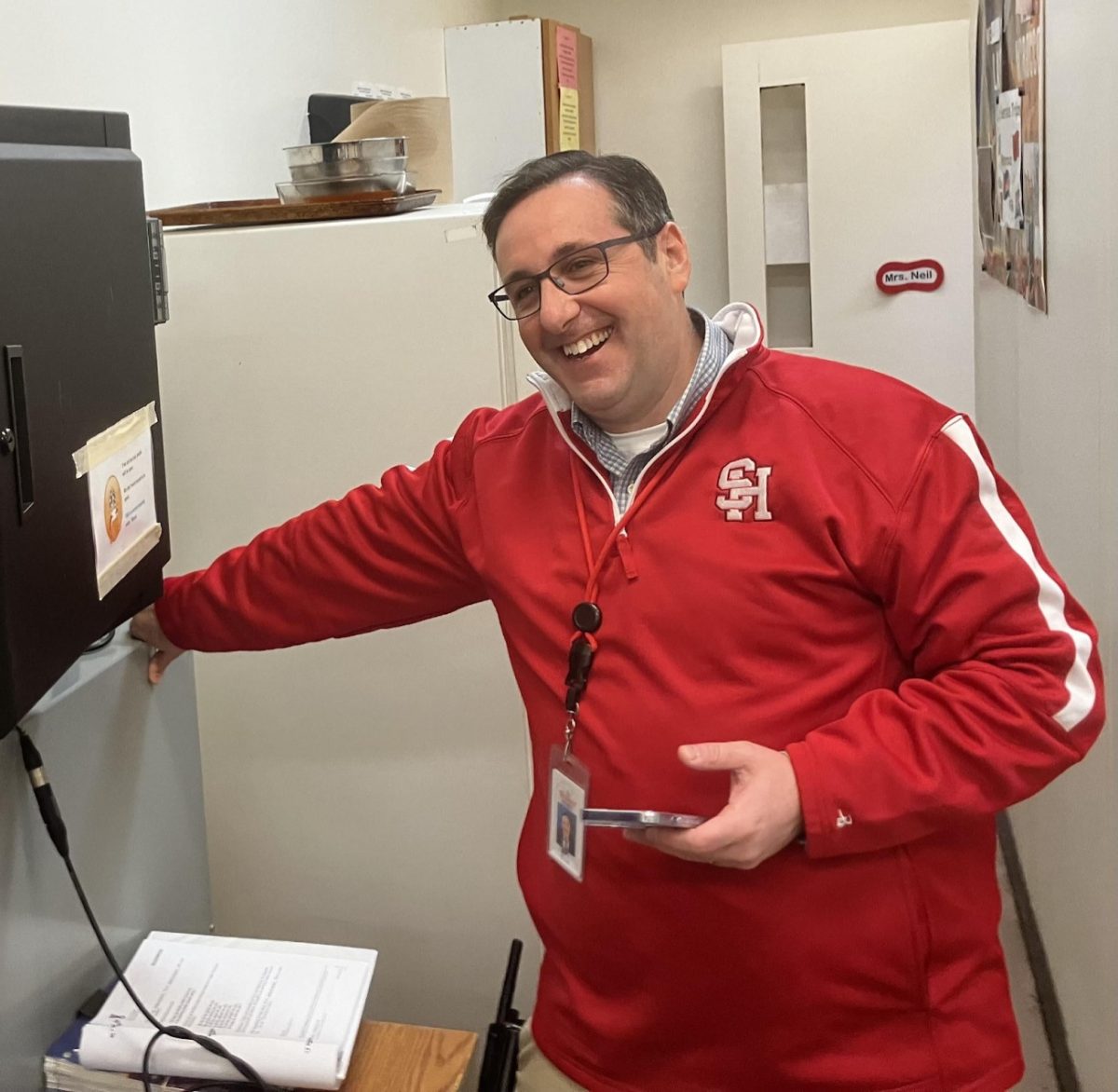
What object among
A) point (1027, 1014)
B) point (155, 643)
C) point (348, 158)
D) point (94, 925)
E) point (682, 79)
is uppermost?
point (682, 79)

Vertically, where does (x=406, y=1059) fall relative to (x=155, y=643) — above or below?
below

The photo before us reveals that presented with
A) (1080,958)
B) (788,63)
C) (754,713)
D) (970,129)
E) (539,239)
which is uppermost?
(788,63)

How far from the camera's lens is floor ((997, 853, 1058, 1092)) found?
2199mm

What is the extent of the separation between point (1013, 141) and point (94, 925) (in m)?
2.13

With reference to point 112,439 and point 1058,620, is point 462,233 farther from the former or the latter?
point 1058,620

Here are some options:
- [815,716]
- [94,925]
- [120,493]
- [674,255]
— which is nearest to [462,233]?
[674,255]

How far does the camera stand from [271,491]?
1.85 m

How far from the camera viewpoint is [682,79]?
3928 mm

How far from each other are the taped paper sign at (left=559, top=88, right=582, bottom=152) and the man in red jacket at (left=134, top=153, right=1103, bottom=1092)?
2.18 m

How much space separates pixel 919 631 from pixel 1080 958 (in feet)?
3.61

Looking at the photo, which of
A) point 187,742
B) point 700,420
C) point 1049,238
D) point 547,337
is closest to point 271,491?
point 187,742

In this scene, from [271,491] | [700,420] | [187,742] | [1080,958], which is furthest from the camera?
[1080,958]

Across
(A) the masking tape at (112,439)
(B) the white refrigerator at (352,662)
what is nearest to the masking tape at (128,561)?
(A) the masking tape at (112,439)

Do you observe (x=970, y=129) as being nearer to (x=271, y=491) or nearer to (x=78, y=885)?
(x=271, y=491)
